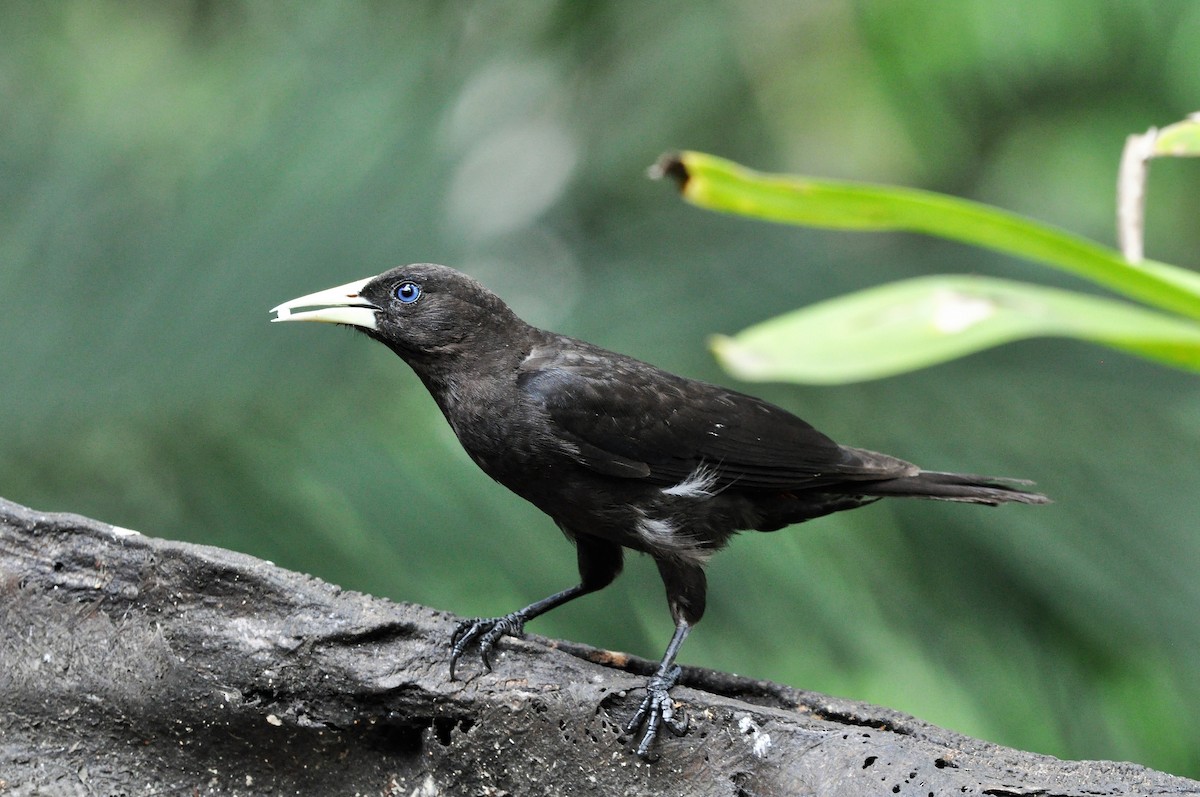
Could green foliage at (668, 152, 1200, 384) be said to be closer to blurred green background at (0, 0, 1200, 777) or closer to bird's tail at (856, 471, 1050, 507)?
bird's tail at (856, 471, 1050, 507)

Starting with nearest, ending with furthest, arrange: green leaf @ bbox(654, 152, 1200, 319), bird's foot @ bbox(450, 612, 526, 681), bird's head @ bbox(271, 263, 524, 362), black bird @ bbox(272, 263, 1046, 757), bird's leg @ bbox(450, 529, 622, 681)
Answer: green leaf @ bbox(654, 152, 1200, 319)
bird's foot @ bbox(450, 612, 526, 681)
bird's leg @ bbox(450, 529, 622, 681)
black bird @ bbox(272, 263, 1046, 757)
bird's head @ bbox(271, 263, 524, 362)

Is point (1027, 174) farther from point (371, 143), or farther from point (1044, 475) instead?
point (371, 143)

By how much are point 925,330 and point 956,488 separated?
1371mm

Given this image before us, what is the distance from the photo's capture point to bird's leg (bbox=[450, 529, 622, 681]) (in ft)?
9.01

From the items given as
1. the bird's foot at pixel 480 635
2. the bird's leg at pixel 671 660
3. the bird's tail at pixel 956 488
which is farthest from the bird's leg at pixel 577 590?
the bird's tail at pixel 956 488

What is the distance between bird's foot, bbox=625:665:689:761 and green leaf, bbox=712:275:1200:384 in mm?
977

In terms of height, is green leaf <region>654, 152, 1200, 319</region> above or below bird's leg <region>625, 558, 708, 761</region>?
above

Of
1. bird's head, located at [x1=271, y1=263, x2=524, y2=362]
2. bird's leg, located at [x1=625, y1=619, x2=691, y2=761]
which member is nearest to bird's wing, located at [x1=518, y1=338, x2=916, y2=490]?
bird's head, located at [x1=271, y1=263, x2=524, y2=362]

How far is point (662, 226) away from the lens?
4027 millimetres

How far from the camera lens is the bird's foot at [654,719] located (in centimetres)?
247

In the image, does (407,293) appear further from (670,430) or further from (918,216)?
(918,216)

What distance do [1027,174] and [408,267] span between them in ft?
8.48

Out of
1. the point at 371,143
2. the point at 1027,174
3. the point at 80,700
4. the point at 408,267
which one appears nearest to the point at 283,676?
the point at 80,700

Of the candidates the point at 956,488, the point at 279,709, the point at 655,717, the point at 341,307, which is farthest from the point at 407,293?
the point at 956,488
